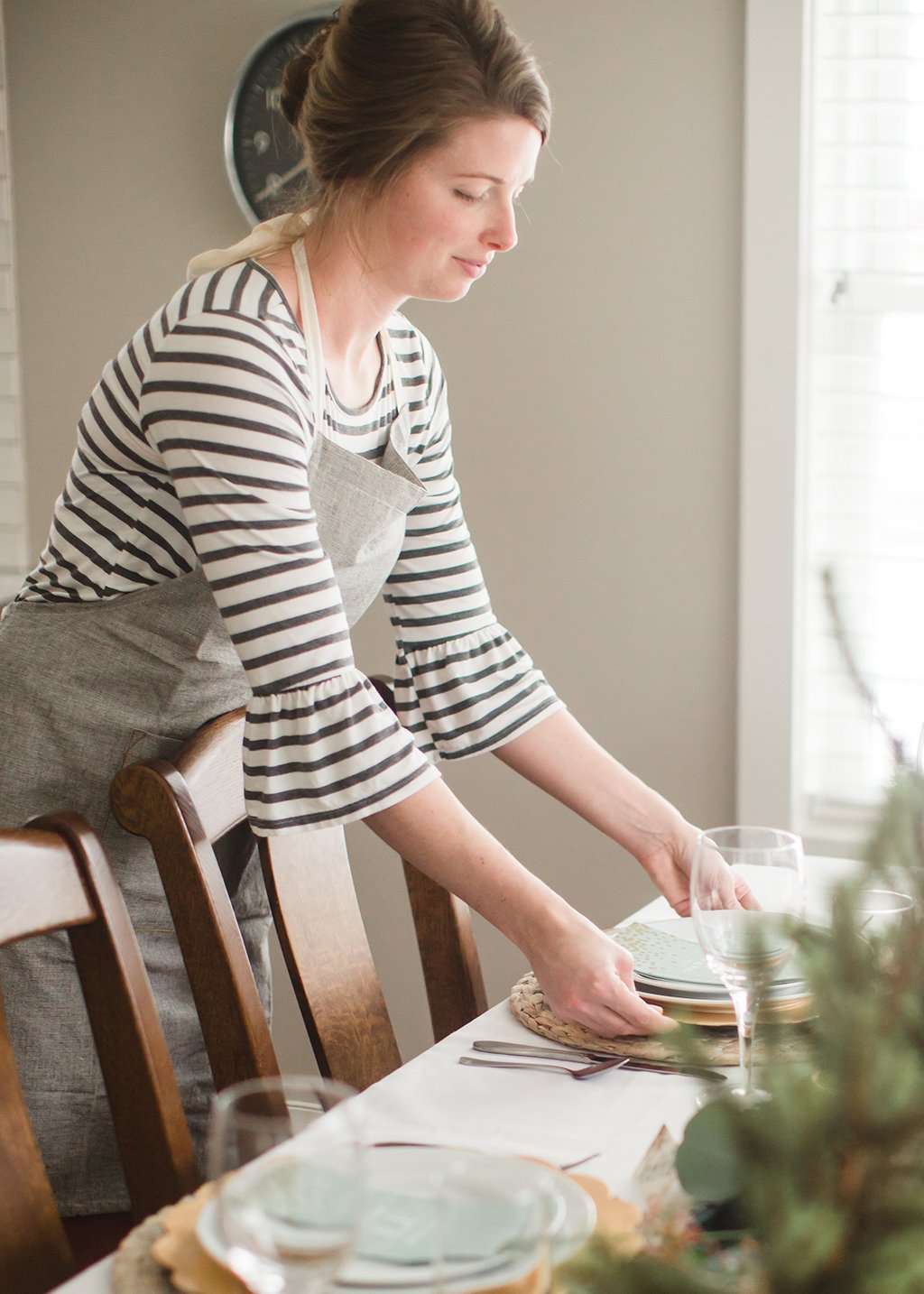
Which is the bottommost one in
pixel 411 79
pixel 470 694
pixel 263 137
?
pixel 470 694

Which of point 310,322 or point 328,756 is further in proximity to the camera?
point 310,322

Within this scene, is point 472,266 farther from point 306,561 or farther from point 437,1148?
point 437,1148

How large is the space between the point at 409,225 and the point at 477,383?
3.34ft

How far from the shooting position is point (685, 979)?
1.13 meters

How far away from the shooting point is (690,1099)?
96 centimetres

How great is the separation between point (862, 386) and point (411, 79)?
42.4 inches

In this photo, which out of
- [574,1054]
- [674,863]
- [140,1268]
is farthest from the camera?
[674,863]

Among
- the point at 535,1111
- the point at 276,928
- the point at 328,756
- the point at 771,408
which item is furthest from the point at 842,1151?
the point at 771,408

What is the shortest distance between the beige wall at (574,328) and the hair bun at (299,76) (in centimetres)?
81

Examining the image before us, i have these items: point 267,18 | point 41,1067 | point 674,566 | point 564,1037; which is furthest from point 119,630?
point 267,18

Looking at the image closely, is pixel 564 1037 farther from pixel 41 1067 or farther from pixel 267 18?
pixel 267 18

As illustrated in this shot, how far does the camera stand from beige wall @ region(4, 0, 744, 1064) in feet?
7.06

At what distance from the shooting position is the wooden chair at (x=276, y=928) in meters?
1.18

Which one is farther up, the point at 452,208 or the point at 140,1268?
the point at 452,208
